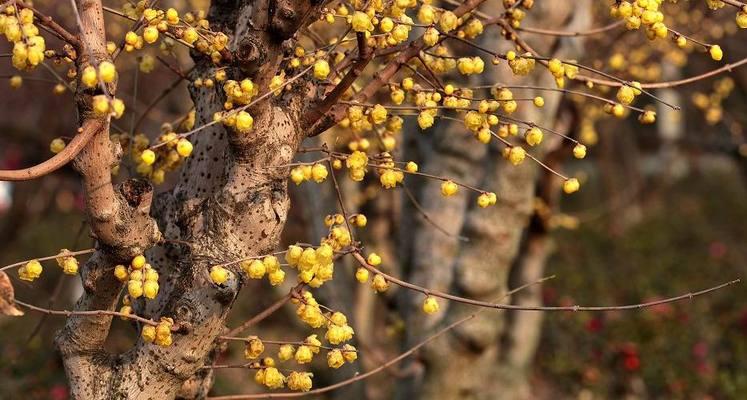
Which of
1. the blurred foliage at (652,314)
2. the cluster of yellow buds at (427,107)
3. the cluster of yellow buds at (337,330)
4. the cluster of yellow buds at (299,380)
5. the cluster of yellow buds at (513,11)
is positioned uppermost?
the cluster of yellow buds at (513,11)

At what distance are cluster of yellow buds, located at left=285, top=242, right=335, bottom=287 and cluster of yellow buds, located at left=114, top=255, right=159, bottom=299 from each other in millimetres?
392

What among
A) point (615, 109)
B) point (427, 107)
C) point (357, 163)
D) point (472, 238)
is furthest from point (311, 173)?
point (472, 238)

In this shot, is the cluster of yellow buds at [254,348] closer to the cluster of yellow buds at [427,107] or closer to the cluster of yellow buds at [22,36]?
the cluster of yellow buds at [427,107]

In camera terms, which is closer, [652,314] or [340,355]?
[340,355]

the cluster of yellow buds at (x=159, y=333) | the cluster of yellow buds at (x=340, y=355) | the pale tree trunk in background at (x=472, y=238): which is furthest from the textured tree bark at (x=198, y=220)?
the pale tree trunk in background at (x=472, y=238)

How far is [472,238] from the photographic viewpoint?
203 inches

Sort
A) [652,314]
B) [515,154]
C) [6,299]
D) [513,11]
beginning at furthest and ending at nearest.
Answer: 1. [652,314]
2. [513,11]
3. [515,154]
4. [6,299]

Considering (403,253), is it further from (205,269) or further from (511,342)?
(205,269)

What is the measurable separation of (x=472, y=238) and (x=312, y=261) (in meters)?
2.91

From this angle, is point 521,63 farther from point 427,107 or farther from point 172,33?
point 172,33

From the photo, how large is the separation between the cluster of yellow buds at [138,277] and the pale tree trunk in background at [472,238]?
279cm

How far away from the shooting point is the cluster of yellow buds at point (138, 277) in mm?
2377

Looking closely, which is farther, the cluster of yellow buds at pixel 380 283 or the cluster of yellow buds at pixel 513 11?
the cluster of yellow buds at pixel 513 11

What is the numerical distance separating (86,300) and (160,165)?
1.85ft
